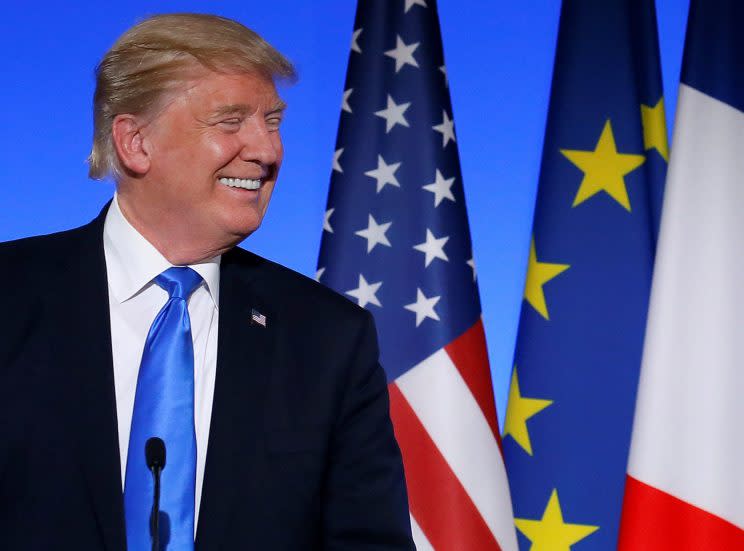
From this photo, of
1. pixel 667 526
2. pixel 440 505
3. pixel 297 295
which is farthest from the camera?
pixel 440 505

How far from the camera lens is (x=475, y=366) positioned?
2.61 m

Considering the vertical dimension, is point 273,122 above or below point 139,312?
above

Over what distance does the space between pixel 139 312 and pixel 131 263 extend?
0.07 metres

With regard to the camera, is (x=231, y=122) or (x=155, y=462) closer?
(x=155, y=462)

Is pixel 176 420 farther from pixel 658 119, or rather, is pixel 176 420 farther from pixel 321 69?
pixel 321 69

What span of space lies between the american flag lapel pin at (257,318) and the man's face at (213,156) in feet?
0.35

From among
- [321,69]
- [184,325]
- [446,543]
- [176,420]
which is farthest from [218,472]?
[321,69]

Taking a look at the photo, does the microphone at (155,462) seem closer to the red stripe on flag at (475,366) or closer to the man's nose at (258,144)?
the man's nose at (258,144)

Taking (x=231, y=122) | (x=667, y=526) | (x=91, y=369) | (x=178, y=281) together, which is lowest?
(x=667, y=526)

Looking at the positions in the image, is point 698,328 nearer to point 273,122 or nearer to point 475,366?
point 475,366

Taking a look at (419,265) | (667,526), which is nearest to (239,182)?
(419,265)

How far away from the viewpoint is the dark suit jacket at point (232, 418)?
41.2 inches

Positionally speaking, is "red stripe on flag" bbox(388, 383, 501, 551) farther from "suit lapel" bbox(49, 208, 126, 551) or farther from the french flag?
"suit lapel" bbox(49, 208, 126, 551)

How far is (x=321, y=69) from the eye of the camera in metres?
3.21
